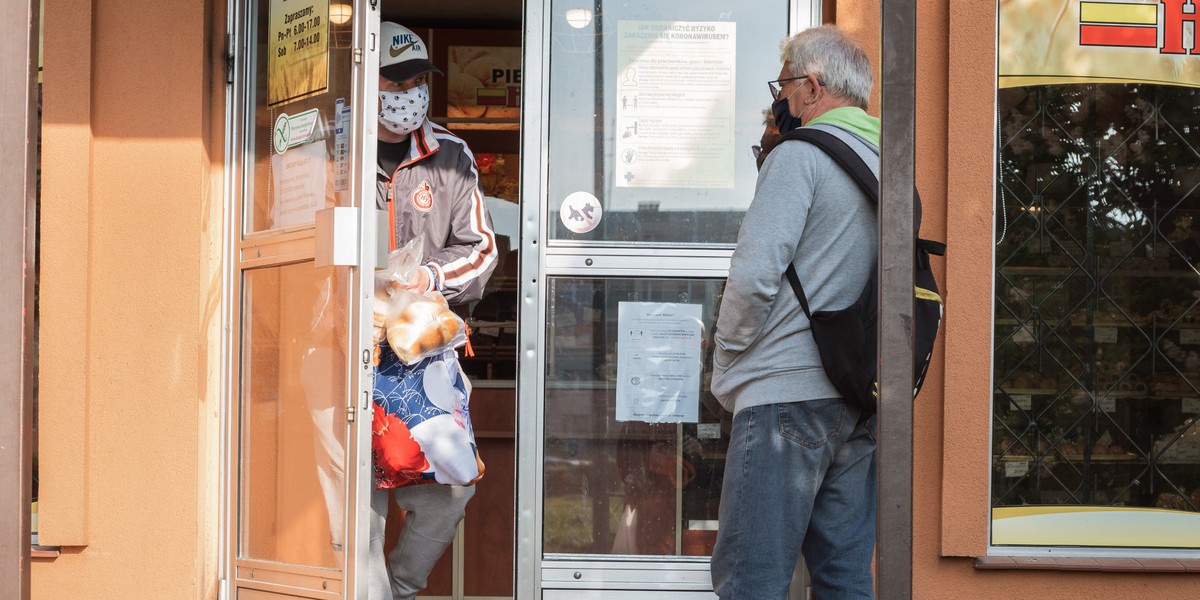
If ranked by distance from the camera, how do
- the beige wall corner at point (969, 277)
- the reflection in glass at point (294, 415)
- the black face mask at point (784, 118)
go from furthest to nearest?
the beige wall corner at point (969, 277)
the reflection in glass at point (294, 415)
the black face mask at point (784, 118)

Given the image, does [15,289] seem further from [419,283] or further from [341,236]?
[419,283]

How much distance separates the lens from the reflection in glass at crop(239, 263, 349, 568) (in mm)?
3488

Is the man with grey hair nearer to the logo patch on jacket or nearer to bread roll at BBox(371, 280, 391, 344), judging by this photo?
bread roll at BBox(371, 280, 391, 344)

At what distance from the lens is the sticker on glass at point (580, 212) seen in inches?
162

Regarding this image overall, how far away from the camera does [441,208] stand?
390 cm

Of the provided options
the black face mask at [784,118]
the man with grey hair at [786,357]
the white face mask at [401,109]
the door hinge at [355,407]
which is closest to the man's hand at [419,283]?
the door hinge at [355,407]

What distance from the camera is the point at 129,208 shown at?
4121mm

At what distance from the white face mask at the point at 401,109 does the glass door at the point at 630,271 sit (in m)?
0.40

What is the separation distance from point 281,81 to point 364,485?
1.35 meters

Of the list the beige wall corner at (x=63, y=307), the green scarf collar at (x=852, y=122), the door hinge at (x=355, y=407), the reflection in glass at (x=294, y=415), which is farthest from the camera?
the beige wall corner at (x=63, y=307)

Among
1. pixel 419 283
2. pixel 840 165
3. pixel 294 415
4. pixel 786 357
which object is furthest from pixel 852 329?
pixel 294 415

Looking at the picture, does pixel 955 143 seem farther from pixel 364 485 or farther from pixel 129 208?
pixel 129 208

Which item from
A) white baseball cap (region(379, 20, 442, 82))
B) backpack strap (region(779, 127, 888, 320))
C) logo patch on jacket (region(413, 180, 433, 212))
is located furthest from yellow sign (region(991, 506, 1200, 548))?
white baseball cap (region(379, 20, 442, 82))

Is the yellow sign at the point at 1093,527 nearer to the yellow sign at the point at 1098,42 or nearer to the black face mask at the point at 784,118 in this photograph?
the yellow sign at the point at 1098,42
